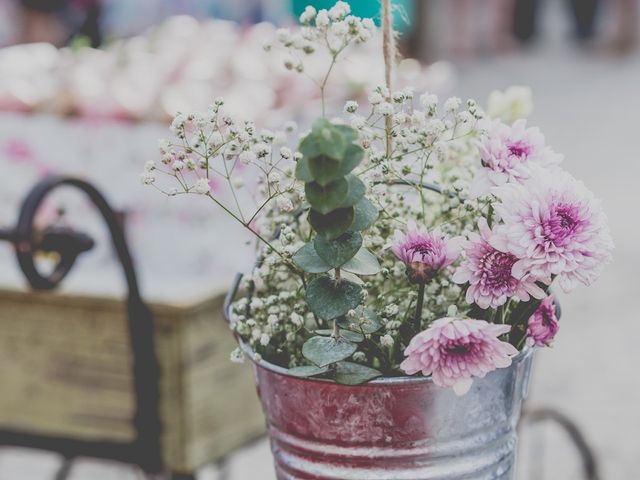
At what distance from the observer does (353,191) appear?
103 cm

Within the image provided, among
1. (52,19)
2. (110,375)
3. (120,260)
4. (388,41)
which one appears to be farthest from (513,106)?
(52,19)

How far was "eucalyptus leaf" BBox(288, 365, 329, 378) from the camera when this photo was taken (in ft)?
3.48

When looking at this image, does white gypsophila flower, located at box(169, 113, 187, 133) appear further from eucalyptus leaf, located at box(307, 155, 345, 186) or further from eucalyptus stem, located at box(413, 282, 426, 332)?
eucalyptus stem, located at box(413, 282, 426, 332)

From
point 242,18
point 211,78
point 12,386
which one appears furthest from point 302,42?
point 242,18

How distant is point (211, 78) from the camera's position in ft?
10.7

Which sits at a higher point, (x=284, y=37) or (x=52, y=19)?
(x=284, y=37)

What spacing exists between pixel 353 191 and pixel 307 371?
176 millimetres

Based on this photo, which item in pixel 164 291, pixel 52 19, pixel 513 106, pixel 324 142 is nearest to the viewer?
pixel 324 142

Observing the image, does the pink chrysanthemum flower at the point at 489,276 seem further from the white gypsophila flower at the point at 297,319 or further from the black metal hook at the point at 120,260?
the black metal hook at the point at 120,260

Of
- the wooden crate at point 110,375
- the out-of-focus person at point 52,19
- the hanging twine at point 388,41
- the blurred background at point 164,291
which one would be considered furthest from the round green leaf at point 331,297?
the out-of-focus person at point 52,19

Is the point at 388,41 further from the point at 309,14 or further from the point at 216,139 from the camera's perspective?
the point at 216,139

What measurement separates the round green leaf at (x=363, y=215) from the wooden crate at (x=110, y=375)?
145 cm

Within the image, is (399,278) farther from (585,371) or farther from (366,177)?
(585,371)

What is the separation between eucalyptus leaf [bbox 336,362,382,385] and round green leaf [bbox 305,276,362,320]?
0.16ft
